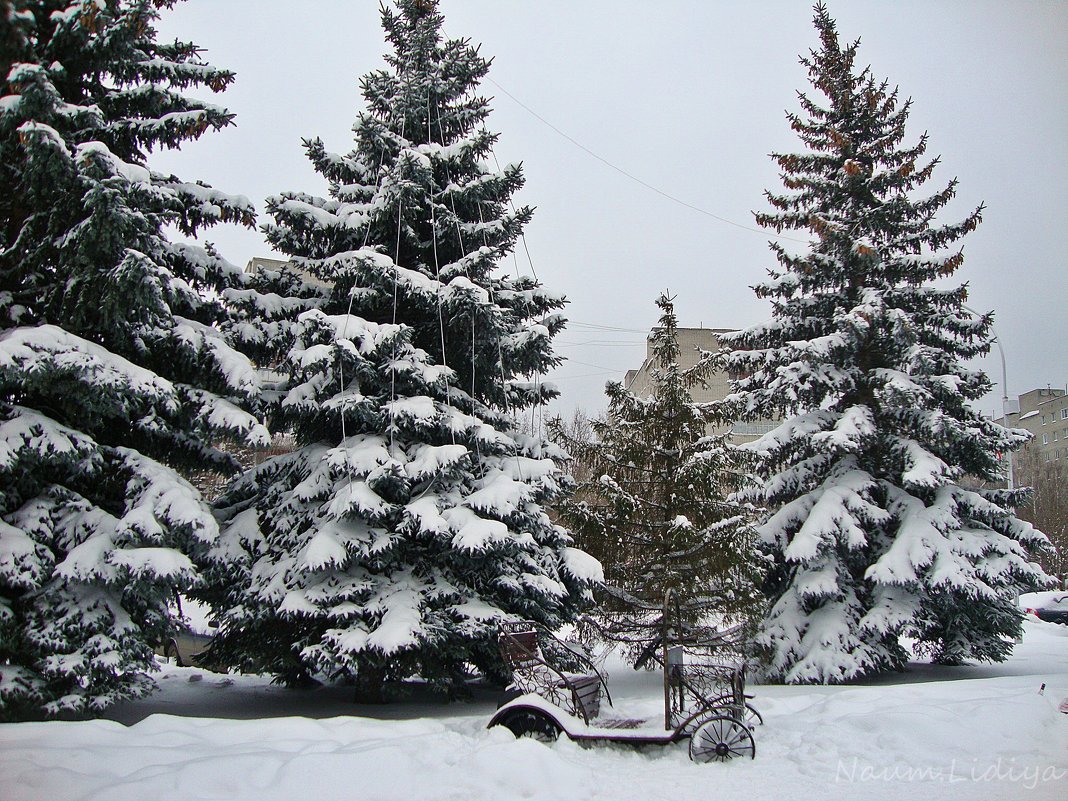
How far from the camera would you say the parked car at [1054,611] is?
27.4 meters

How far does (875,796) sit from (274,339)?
378 inches

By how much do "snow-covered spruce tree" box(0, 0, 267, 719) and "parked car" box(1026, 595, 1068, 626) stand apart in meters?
30.9

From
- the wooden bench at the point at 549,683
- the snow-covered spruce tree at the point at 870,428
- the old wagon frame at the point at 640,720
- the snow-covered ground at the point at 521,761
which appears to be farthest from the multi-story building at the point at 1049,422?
the wooden bench at the point at 549,683

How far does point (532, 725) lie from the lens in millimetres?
7223

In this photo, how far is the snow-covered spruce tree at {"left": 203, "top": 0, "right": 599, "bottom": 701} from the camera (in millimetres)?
9250

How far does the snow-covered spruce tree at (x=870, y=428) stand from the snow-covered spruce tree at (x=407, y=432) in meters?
5.17

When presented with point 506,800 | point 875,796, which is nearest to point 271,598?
point 506,800

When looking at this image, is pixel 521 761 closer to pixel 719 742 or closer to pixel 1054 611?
pixel 719 742

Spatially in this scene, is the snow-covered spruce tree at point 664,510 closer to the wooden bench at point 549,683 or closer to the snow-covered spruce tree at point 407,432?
the snow-covered spruce tree at point 407,432

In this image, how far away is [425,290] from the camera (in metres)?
10.7

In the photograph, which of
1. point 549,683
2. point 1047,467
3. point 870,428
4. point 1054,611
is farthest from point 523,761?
point 1047,467

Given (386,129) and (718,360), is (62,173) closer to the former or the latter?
(386,129)

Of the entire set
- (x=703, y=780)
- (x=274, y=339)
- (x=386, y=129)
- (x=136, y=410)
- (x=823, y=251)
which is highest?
(x=386, y=129)

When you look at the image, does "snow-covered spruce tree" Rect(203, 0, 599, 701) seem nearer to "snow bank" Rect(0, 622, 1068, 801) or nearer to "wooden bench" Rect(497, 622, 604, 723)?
"wooden bench" Rect(497, 622, 604, 723)
